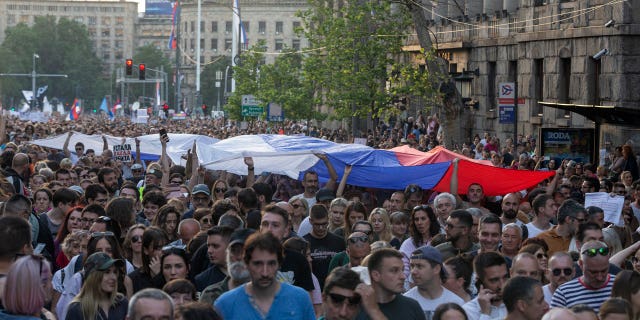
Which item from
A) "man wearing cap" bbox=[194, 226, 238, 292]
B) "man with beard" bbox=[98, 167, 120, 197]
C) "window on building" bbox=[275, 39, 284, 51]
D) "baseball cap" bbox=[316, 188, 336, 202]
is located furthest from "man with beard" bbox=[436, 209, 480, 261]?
"window on building" bbox=[275, 39, 284, 51]

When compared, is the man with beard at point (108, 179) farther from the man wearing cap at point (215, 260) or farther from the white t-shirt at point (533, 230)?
the man wearing cap at point (215, 260)

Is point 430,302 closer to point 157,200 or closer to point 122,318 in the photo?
point 122,318

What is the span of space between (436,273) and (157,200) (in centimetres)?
570

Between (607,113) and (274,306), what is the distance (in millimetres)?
16364

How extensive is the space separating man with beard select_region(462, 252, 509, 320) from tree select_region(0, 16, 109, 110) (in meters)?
152

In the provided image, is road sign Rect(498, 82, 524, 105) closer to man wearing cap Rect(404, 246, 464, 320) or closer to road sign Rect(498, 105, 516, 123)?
road sign Rect(498, 105, 516, 123)

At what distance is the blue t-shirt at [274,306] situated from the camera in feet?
25.4

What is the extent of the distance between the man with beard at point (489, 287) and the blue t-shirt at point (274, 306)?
121 cm

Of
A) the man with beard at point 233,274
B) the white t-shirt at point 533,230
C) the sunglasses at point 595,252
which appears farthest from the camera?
the white t-shirt at point 533,230

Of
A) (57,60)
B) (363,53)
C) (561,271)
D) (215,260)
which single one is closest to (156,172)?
(215,260)

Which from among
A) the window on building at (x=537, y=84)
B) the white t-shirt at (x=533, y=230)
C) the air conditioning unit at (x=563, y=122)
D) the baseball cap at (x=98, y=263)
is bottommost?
the white t-shirt at (x=533, y=230)

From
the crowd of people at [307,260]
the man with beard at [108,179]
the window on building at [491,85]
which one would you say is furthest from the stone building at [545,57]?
the crowd of people at [307,260]

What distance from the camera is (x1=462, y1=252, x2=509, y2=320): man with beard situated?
28.3 ft

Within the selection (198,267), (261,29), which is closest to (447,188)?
(198,267)
